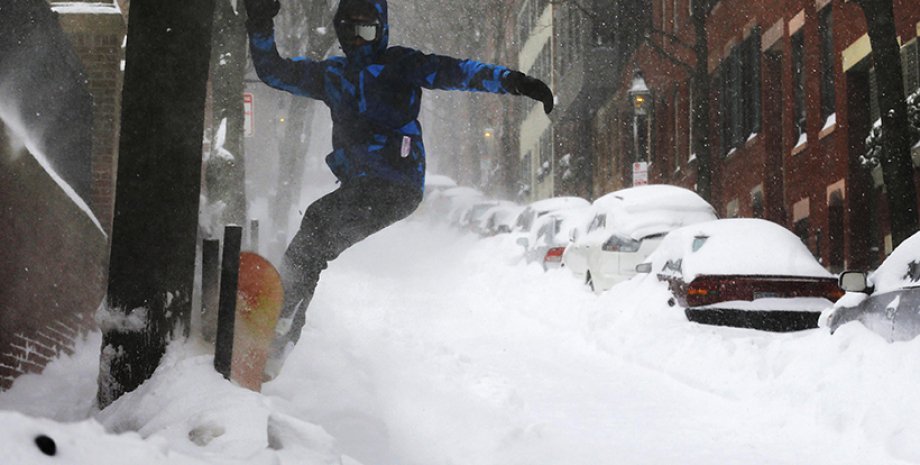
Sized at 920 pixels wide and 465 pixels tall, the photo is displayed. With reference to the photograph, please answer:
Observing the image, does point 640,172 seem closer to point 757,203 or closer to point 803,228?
point 757,203

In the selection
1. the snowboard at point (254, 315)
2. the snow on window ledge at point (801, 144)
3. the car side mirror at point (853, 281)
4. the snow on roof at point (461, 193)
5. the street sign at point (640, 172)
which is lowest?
the snowboard at point (254, 315)

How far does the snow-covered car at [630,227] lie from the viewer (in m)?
17.9

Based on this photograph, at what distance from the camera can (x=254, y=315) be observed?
5.88 meters

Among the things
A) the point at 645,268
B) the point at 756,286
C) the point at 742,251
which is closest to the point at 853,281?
the point at 756,286

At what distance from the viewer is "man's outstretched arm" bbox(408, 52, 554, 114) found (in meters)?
5.97

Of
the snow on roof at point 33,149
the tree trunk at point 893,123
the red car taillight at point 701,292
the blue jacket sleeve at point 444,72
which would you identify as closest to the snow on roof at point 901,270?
the blue jacket sleeve at point 444,72

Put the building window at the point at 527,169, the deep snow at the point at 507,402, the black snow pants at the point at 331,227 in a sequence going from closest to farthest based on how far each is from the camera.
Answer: the deep snow at the point at 507,402 < the black snow pants at the point at 331,227 < the building window at the point at 527,169

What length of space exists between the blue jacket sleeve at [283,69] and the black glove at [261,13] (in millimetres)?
39

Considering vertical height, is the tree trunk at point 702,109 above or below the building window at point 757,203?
above

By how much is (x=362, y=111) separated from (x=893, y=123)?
913 centimetres

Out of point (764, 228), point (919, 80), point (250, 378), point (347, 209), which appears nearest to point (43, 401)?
point (250, 378)

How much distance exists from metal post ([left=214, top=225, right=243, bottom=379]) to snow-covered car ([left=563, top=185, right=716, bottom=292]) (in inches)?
518

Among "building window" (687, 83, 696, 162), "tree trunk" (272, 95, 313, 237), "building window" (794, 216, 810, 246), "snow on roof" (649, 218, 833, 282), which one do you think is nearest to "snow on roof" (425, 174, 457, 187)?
"tree trunk" (272, 95, 313, 237)

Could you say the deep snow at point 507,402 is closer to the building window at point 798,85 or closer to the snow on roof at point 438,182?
the building window at point 798,85
